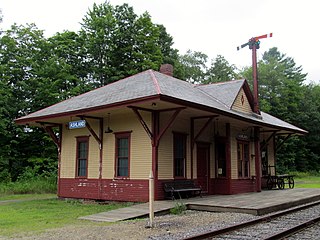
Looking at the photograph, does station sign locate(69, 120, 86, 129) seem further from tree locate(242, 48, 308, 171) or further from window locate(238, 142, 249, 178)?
tree locate(242, 48, 308, 171)

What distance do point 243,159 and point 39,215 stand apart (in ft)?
30.4

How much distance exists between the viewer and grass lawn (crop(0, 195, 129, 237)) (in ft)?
27.8

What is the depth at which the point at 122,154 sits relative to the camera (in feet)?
43.3

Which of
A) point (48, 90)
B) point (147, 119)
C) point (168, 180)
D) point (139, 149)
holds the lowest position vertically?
point (168, 180)

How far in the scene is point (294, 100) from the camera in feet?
147

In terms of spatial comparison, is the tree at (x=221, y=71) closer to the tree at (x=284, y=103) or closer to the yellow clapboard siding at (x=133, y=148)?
the tree at (x=284, y=103)

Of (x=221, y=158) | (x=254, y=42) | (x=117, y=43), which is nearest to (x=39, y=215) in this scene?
(x=221, y=158)

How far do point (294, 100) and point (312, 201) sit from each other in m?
33.3

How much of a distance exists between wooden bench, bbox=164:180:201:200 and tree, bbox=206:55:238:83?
36172mm

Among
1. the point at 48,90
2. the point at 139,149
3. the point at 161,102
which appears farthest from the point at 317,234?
the point at 48,90

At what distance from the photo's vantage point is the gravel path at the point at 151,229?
7.21 metres

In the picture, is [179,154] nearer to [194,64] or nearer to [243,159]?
[243,159]

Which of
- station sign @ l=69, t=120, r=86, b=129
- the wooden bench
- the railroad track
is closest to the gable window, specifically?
the wooden bench

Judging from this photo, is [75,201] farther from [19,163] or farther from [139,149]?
[19,163]
